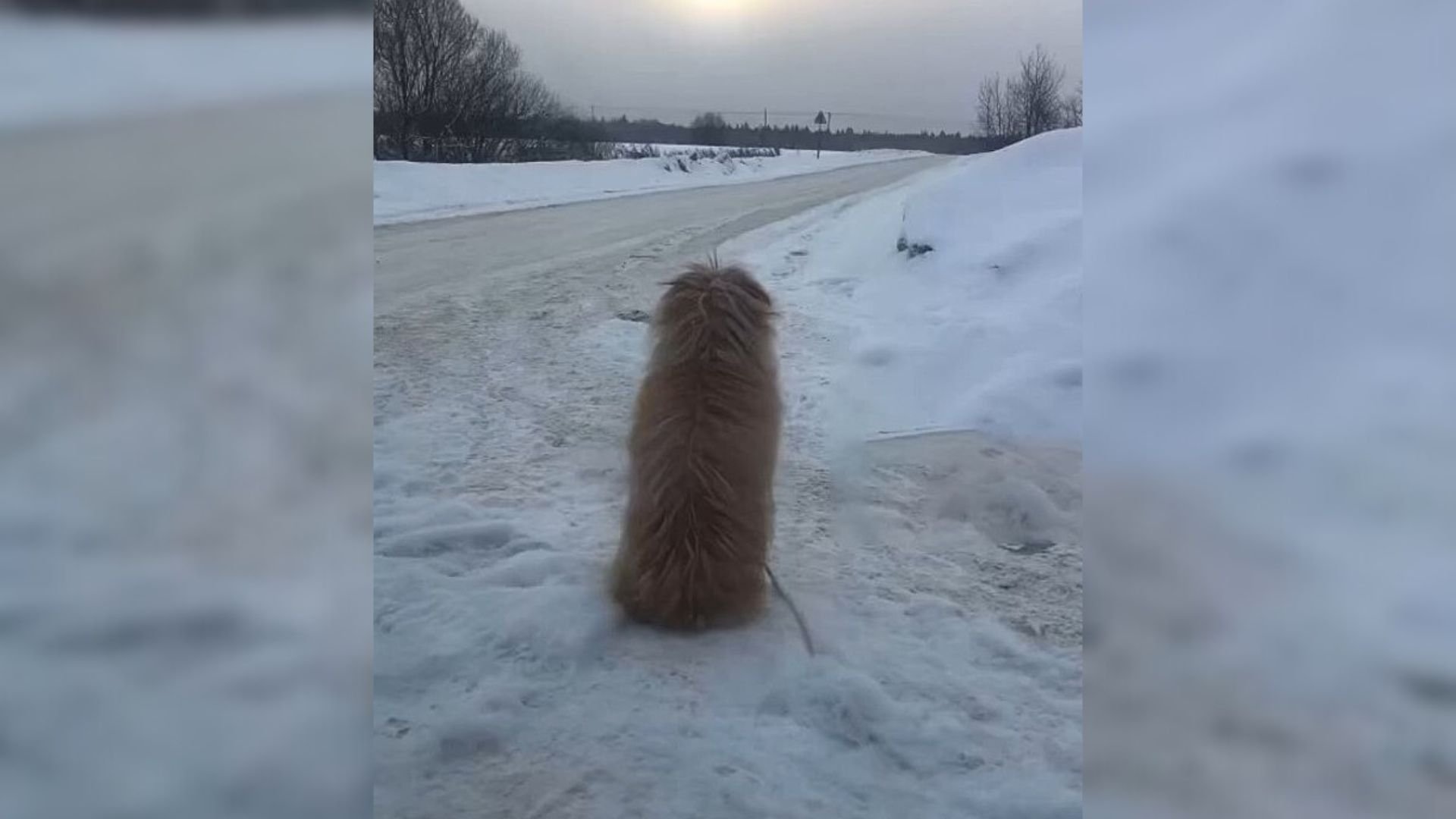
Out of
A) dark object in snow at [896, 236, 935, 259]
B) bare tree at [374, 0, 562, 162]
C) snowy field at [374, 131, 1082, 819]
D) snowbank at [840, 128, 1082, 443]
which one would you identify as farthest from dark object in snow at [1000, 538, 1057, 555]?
dark object in snow at [896, 236, 935, 259]

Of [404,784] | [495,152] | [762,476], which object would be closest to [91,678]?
[404,784]

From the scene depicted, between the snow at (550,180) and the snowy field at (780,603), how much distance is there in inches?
49.1

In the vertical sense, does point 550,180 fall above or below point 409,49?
above

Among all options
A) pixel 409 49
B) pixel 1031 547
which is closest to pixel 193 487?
pixel 409 49

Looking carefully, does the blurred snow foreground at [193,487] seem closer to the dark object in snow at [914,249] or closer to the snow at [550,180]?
the snow at [550,180]

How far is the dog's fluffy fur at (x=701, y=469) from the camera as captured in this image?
3020mm

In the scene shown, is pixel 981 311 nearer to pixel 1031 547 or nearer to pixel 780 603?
pixel 1031 547

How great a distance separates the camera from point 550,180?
19.3m

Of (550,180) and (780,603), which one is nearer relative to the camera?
(780,603)

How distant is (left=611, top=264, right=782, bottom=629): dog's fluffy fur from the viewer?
3.02m

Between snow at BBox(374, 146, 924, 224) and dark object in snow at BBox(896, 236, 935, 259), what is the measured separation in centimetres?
472

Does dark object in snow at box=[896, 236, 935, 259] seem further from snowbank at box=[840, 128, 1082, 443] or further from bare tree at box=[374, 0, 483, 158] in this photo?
bare tree at box=[374, 0, 483, 158]

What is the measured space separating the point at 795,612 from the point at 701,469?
23.5 inches

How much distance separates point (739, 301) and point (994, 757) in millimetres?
1583
